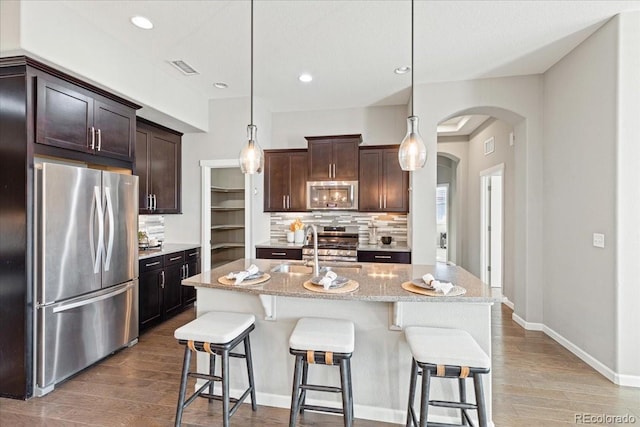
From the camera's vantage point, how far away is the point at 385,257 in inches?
176

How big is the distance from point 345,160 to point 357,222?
1.02 meters

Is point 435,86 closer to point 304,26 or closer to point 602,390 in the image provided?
point 304,26

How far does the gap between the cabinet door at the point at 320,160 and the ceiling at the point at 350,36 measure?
956 mm

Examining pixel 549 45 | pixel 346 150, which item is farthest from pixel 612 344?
pixel 346 150

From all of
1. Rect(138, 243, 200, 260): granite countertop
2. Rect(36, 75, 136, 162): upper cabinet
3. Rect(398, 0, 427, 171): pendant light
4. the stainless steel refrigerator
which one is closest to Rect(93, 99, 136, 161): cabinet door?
Rect(36, 75, 136, 162): upper cabinet

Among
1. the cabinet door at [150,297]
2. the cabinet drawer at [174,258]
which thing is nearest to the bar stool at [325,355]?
the cabinet door at [150,297]

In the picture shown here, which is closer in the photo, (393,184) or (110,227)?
(110,227)

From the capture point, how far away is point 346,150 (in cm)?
483

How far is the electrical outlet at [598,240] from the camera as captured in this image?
2.81 meters

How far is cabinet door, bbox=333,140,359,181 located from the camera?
15.8ft

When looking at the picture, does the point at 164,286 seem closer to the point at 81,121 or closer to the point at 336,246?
the point at 81,121

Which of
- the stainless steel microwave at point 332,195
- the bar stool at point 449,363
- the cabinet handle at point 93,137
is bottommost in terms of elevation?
the bar stool at point 449,363

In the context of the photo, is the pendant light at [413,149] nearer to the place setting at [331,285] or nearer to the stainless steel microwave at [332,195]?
the place setting at [331,285]

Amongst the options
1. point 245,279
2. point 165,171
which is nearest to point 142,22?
point 165,171
